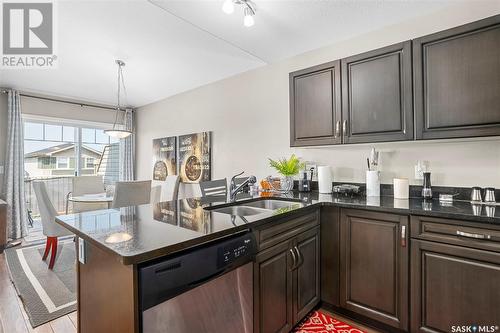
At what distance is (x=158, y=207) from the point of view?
68.6 inches

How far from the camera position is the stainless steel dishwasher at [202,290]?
2.96ft

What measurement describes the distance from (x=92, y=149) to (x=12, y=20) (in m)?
3.37

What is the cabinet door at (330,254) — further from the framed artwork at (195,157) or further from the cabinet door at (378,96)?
the framed artwork at (195,157)

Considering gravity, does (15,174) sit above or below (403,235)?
above

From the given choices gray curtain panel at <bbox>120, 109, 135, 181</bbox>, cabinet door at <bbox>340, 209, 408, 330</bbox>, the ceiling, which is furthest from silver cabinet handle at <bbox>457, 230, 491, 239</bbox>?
gray curtain panel at <bbox>120, 109, 135, 181</bbox>

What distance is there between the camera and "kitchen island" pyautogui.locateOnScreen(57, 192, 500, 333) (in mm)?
982

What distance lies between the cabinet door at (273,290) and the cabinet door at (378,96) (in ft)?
3.96

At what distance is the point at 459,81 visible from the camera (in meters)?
1.73

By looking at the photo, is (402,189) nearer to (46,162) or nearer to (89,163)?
(89,163)

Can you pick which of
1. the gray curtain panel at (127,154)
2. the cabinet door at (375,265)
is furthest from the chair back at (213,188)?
the gray curtain panel at (127,154)

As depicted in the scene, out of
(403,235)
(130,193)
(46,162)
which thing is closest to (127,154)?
(46,162)

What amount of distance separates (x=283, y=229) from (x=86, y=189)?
374 centimetres

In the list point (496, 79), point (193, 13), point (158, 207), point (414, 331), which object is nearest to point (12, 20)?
point (193, 13)

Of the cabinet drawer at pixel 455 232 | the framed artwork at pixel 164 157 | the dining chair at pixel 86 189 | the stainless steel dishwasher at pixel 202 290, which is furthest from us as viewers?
the framed artwork at pixel 164 157
